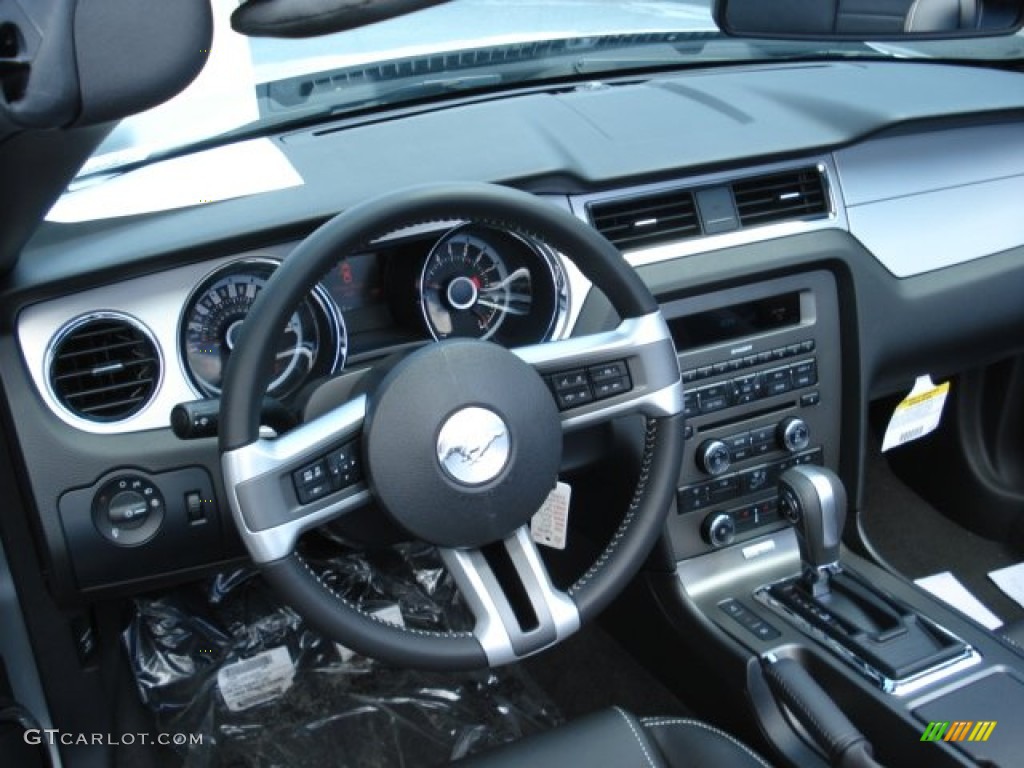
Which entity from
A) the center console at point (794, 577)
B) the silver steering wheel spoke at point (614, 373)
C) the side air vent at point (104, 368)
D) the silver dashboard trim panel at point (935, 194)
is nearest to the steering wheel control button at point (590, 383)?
the silver steering wheel spoke at point (614, 373)

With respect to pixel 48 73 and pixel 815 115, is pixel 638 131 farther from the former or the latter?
pixel 48 73

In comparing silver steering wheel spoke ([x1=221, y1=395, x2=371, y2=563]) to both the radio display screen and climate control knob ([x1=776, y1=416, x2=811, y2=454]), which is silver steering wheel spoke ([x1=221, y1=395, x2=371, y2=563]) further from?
climate control knob ([x1=776, y1=416, x2=811, y2=454])

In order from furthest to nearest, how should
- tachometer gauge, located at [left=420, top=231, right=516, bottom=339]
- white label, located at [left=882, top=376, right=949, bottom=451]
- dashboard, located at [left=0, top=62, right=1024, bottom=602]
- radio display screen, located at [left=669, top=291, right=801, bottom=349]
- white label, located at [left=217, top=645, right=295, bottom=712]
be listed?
white label, located at [left=882, top=376, right=949, bottom=451] < white label, located at [left=217, top=645, right=295, bottom=712] < radio display screen, located at [left=669, top=291, right=801, bottom=349] < tachometer gauge, located at [left=420, top=231, right=516, bottom=339] < dashboard, located at [left=0, top=62, right=1024, bottom=602]

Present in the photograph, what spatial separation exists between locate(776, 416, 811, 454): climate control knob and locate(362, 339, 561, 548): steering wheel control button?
0.77 m

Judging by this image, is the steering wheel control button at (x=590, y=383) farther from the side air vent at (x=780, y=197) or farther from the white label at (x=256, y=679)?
the white label at (x=256, y=679)

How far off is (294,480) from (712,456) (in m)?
0.89

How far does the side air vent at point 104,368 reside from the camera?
4.94 feet

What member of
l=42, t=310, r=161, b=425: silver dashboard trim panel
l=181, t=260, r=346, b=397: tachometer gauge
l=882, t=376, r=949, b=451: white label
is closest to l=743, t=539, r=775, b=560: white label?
l=882, t=376, r=949, b=451: white label

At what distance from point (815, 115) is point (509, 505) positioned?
1.06m

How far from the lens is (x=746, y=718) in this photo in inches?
72.2

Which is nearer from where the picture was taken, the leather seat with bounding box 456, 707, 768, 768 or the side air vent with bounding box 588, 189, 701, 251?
the leather seat with bounding box 456, 707, 768, 768

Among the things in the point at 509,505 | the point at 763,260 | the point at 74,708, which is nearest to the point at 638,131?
the point at 763,260

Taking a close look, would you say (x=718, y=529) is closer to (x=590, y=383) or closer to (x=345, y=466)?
(x=590, y=383)

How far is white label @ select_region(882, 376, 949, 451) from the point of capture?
230 cm
